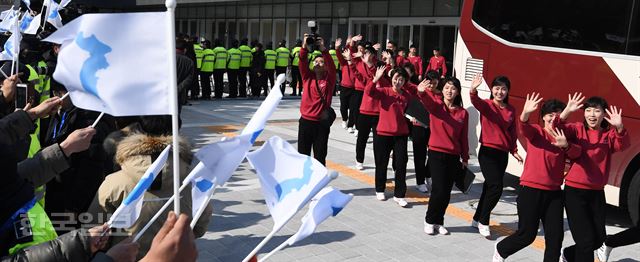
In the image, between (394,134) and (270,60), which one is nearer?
(394,134)

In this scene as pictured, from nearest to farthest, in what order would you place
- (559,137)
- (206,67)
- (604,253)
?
(559,137) → (604,253) → (206,67)

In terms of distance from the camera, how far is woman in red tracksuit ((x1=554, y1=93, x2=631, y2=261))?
5.18 m

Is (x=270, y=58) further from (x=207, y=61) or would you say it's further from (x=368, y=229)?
(x=368, y=229)

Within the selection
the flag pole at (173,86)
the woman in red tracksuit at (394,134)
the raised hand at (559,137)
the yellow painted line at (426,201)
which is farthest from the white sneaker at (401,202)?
the flag pole at (173,86)

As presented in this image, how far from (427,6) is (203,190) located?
19963 millimetres

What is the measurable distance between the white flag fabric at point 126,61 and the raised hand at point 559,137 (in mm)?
3489

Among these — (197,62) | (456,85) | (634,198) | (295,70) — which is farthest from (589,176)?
(295,70)

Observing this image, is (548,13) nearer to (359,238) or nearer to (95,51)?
(359,238)

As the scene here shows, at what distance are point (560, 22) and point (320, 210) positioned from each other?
6192 millimetres

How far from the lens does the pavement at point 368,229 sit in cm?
599

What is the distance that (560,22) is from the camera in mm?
7910

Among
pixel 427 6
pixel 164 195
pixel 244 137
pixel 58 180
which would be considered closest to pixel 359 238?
pixel 58 180

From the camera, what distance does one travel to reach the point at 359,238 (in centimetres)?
641

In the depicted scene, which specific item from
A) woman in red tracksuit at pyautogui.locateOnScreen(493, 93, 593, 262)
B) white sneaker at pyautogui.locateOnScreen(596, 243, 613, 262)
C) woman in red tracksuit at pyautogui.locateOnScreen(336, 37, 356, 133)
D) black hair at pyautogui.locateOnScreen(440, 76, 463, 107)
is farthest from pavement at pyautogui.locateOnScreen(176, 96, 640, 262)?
woman in red tracksuit at pyautogui.locateOnScreen(336, 37, 356, 133)
